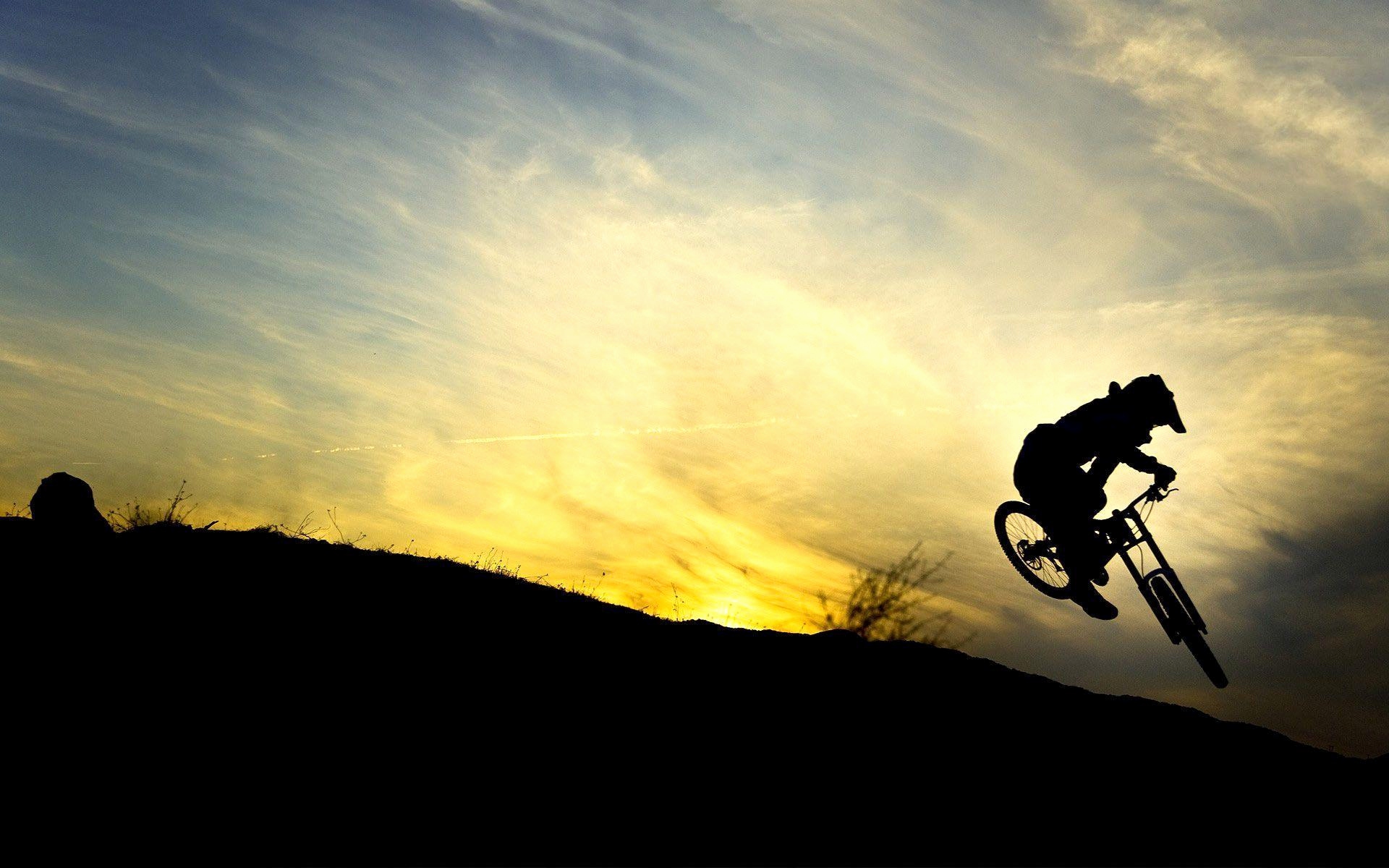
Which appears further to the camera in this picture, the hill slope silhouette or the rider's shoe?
the rider's shoe

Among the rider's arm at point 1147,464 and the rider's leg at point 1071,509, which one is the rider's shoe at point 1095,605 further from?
the rider's arm at point 1147,464

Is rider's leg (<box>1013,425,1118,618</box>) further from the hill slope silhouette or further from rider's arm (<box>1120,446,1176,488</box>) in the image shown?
the hill slope silhouette

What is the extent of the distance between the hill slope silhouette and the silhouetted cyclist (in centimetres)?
215

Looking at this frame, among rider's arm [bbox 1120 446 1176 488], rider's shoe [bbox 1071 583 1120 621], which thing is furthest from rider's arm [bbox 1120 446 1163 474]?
rider's shoe [bbox 1071 583 1120 621]

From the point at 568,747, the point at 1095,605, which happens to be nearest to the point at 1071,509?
the point at 1095,605

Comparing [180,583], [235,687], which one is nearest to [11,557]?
[180,583]

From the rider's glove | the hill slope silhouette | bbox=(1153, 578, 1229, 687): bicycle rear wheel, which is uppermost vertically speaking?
the rider's glove

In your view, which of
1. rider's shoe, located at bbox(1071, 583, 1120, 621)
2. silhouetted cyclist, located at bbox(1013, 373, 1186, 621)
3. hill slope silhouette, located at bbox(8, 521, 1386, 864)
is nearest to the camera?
hill slope silhouette, located at bbox(8, 521, 1386, 864)

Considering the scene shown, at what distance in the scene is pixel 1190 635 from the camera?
1070 centimetres

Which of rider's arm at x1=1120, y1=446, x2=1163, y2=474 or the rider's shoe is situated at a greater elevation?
rider's arm at x1=1120, y1=446, x2=1163, y2=474

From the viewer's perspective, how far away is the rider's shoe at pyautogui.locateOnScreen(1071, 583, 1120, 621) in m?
10.8

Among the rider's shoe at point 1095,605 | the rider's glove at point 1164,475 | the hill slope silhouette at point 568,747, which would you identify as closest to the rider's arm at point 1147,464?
the rider's glove at point 1164,475

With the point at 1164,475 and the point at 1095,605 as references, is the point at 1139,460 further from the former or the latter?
the point at 1095,605

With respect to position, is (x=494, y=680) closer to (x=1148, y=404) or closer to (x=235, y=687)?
(x=235, y=687)
